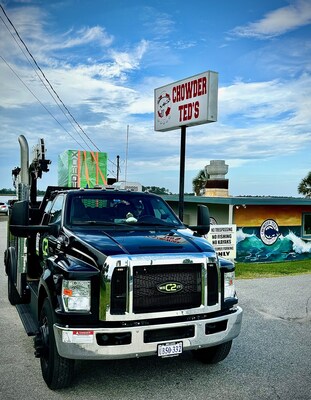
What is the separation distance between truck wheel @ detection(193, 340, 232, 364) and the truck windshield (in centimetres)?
163

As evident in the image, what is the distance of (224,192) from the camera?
18328mm

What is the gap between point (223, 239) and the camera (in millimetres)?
11539

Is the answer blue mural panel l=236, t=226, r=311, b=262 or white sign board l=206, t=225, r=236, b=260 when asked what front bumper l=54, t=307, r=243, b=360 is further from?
blue mural panel l=236, t=226, r=311, b=262

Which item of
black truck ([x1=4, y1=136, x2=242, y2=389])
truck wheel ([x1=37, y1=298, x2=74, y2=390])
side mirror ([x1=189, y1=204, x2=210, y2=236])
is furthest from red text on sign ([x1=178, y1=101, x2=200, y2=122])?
truck wheel ([x1=37, y1=298, x2=74, y2=390])

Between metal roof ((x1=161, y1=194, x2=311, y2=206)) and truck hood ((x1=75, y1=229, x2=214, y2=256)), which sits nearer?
truck hood ((x1=75, y1=229, x2=214, y2=256))

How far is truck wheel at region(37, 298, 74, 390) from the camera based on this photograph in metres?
4.01

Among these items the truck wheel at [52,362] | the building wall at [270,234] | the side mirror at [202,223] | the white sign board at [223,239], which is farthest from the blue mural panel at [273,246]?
the truck wheel at [52,362]

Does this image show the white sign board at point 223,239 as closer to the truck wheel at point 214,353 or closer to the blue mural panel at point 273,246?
the blue mural panel at point 273,246

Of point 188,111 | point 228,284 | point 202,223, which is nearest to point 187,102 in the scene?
point 188,111

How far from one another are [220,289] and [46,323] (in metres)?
1.86

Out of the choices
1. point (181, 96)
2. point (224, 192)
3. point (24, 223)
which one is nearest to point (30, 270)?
point (24, 223)

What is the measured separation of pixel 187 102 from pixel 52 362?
9086 millimetres

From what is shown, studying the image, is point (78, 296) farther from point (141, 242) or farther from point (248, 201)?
point (248, 201)

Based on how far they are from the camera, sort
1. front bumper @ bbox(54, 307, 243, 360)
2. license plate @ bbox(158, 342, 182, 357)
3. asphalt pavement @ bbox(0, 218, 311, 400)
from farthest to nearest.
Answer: asphalt pavement @ bbox(0, 218, 311, 400) → license plate @ bbox(158, 342, 182, 357) → front bumper @ bbox(54, 307, 243, 360)
